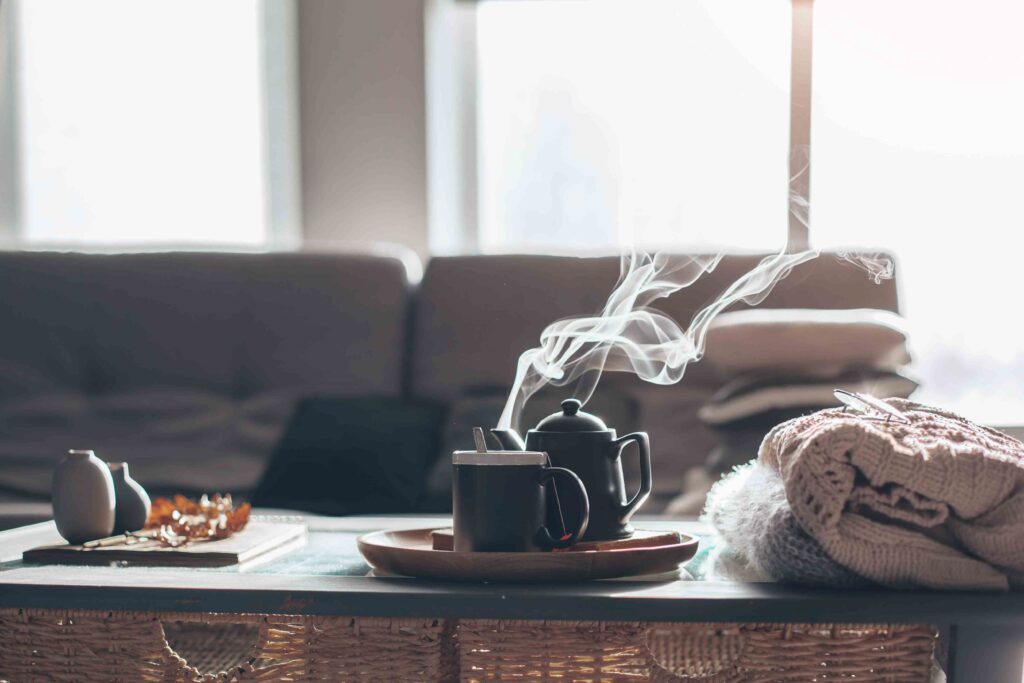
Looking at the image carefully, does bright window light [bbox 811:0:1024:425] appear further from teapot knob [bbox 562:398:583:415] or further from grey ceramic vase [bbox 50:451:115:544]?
grey ceramic vase [bbox 50:451:115:544]

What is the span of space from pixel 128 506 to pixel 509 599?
→ 1.78ft

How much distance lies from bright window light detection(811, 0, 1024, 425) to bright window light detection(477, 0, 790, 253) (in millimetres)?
160

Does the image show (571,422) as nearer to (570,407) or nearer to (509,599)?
(570,407)

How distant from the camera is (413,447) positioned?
1.98 meters

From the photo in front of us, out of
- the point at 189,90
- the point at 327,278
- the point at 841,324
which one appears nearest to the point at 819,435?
the point at 841,324

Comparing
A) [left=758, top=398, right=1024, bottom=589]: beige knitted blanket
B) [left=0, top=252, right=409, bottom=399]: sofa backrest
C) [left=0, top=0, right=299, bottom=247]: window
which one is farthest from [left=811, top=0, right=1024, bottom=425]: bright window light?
[left=758, top=398, right=1024, bottom=589]: beige knitted blanket

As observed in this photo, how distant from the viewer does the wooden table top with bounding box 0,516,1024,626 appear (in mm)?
719

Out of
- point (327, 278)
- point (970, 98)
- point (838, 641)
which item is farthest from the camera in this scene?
point (970, 98)

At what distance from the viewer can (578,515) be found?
81 centimetres

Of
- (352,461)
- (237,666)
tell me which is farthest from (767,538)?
(352,461)

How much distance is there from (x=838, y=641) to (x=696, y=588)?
0.37ft

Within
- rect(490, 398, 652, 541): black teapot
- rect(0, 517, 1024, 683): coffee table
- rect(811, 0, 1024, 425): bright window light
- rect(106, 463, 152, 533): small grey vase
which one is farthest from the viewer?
rect(811, 0, 1024, 425): bright window light

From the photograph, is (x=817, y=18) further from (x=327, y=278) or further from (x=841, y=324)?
(x=327, y=278)

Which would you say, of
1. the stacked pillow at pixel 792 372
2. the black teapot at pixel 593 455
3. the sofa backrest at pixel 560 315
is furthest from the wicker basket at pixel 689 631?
the sofa backrest at pixel 560 315
